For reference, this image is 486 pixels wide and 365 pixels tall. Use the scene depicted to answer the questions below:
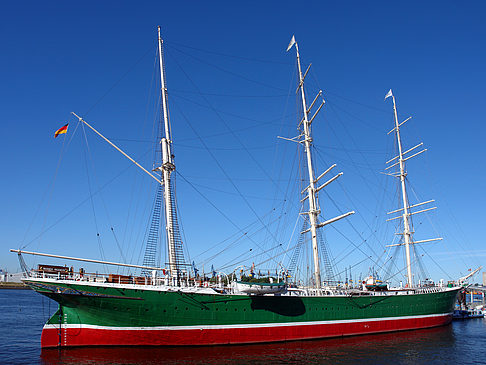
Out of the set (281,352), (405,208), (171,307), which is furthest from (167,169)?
(405,208)

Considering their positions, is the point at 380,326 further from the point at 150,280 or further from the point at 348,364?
the point at 150,280

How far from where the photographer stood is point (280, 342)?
96.2ft

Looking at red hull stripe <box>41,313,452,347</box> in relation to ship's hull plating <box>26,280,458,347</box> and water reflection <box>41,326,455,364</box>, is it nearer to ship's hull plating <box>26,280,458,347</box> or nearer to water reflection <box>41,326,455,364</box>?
ship's hull plating <box>26,280,458,347</box>

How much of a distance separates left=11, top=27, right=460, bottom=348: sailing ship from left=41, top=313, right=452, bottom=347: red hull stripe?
0.07 m

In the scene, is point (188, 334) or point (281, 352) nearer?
point (281, 352)

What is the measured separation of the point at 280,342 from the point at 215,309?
670cm

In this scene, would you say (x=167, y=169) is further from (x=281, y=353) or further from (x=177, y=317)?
(x=281, y=353)

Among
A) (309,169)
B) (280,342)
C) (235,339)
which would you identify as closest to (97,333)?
(235,339)

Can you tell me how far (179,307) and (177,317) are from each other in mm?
714

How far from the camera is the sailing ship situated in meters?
24.7

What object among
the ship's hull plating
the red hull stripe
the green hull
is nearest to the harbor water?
the red hull stripe

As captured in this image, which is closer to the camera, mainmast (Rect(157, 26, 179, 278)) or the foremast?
mainmast (Rect(157, 26, 179, 278))

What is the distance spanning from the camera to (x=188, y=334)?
1024 inches

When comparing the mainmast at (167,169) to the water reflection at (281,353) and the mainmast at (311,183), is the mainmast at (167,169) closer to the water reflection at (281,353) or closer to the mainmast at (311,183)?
the water reflection at (281,353)
